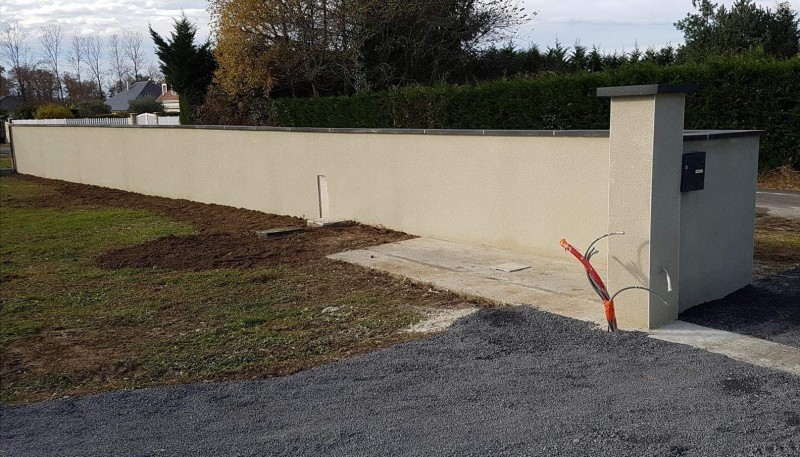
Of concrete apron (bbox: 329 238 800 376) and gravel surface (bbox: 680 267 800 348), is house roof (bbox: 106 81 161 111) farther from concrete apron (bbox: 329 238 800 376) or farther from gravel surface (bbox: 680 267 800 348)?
gravel surface (bbox: 680 267 800 348)

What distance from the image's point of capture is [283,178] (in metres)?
14.1

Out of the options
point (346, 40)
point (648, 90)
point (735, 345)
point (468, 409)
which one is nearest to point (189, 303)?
point (468, 409)

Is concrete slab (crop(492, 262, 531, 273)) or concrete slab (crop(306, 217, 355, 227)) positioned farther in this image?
concrete slab (crop(306, 217, 355, 227))

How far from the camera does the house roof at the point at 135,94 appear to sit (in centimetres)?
6750

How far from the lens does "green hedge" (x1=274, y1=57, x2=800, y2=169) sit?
14.2 meters

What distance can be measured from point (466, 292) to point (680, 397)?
325 centimetres

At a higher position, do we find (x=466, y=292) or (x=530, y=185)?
(x=530, y=185)

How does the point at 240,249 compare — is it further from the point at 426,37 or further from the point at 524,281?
the point at 426,37

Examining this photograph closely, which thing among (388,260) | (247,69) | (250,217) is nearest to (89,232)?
(250,217)

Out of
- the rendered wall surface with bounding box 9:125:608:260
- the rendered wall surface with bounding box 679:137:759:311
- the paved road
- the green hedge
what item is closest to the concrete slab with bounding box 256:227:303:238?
the rendered wall surface with bounding box 9:125:608:260

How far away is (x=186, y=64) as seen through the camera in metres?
27.6

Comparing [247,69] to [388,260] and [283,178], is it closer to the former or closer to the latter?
[283,178]

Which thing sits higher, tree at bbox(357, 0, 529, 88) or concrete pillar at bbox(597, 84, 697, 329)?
tree at bbox(357, 0, 529, 88)

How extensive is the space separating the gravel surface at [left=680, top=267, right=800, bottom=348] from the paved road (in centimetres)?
474
